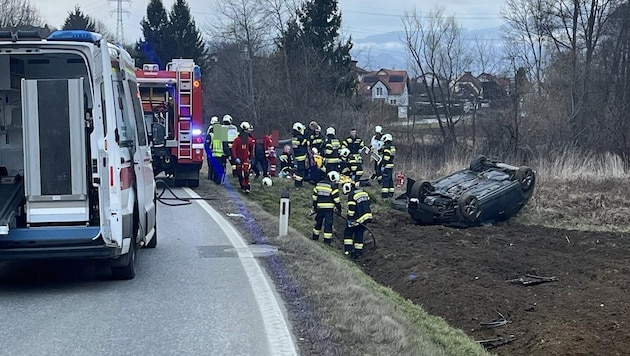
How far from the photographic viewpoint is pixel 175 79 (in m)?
17.6

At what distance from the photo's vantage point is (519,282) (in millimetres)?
11219

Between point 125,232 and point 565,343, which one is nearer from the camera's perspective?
point 125,232

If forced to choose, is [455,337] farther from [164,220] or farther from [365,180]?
[365,180]

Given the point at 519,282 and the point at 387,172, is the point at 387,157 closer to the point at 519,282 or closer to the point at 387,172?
the point at 387,172

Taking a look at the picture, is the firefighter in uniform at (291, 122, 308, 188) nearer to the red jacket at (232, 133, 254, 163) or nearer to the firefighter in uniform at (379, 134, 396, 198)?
the firefighter in uniform at (379, 134, 396, 198)

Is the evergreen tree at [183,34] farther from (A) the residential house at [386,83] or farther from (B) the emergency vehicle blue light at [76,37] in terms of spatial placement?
(B) the emergency vehicle blue light at [76,37]

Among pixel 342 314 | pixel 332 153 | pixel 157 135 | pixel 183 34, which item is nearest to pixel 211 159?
pixel 332 153

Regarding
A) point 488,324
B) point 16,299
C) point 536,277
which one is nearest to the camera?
point 16,299

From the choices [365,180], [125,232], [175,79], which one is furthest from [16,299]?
[365,180]

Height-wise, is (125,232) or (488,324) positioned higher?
(125,232)

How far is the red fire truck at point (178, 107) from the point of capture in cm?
1753

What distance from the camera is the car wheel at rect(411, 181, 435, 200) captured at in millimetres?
16969

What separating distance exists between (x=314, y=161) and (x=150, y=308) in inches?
569

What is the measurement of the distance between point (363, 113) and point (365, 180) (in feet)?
64.8
